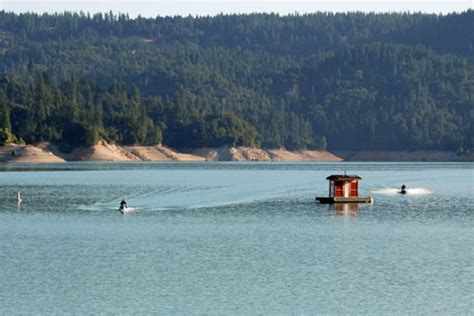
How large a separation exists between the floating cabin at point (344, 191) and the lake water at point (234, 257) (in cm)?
189

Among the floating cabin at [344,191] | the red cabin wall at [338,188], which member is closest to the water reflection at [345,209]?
the floating cabin at [344,191]

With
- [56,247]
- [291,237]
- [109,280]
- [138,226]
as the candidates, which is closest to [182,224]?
[138,226]

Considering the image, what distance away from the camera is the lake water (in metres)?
58.5

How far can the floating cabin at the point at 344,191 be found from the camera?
429ft

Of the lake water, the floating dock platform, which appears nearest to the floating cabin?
the floating dock platform

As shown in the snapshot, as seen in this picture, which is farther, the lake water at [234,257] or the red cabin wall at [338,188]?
the red cabin wall at [338,188]

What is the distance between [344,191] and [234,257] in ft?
196

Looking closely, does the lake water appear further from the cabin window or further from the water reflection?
the cabin window

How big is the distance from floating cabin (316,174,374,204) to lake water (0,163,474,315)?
6.21ft

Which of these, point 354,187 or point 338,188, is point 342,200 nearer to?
point 338,188

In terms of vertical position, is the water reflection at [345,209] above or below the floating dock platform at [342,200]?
below

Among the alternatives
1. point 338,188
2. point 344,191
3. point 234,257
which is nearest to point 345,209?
point 338,188

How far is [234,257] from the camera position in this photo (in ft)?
246

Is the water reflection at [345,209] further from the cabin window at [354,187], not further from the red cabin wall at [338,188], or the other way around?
the cabin window at [354,187]
